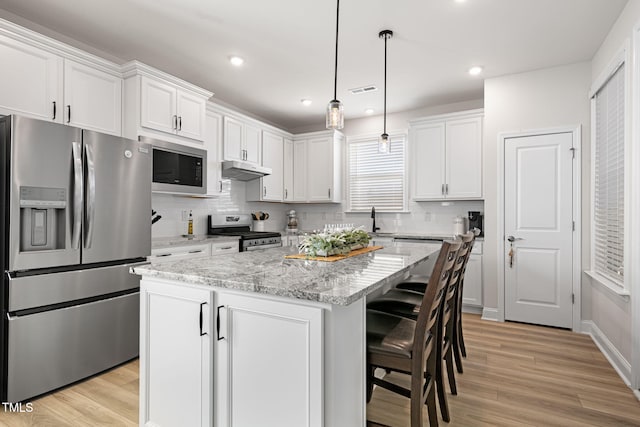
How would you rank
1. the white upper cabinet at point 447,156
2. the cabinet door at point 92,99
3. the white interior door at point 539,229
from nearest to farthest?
the cabinet door at point 92,99, the white interior door at point 539,229, the white upper cabinet at point 447,156

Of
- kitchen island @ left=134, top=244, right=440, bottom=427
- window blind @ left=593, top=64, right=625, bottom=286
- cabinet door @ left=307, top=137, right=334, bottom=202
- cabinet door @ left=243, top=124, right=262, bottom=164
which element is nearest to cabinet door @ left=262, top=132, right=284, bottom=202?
cabinet door @ left=243, top=124, right=262, bottom=164

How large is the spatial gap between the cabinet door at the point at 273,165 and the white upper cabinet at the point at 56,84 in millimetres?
2244

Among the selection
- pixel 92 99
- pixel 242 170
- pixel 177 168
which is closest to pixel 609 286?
pixel 242 170

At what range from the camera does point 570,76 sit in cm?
364

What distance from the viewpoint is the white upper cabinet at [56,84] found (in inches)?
95.8

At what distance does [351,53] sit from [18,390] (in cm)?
363

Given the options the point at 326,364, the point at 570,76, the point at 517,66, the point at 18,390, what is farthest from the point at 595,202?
the point at 18,390

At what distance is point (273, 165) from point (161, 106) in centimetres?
216

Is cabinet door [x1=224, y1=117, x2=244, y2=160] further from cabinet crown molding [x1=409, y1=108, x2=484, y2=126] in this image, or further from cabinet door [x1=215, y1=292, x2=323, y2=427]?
cabinet door [x1=215, y1=292, x2=323, y2=427]

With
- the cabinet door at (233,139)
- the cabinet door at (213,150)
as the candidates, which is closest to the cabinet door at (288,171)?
the cabinet door at (233,139)

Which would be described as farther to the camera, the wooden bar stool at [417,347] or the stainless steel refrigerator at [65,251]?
the stainless steel refrigerator at [65,251]

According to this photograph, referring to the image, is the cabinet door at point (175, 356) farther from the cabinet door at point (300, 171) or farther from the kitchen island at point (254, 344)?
the cabinet door at point (300, 171)

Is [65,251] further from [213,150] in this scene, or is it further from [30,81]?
[213,150]

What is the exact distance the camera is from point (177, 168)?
11.7 ft
